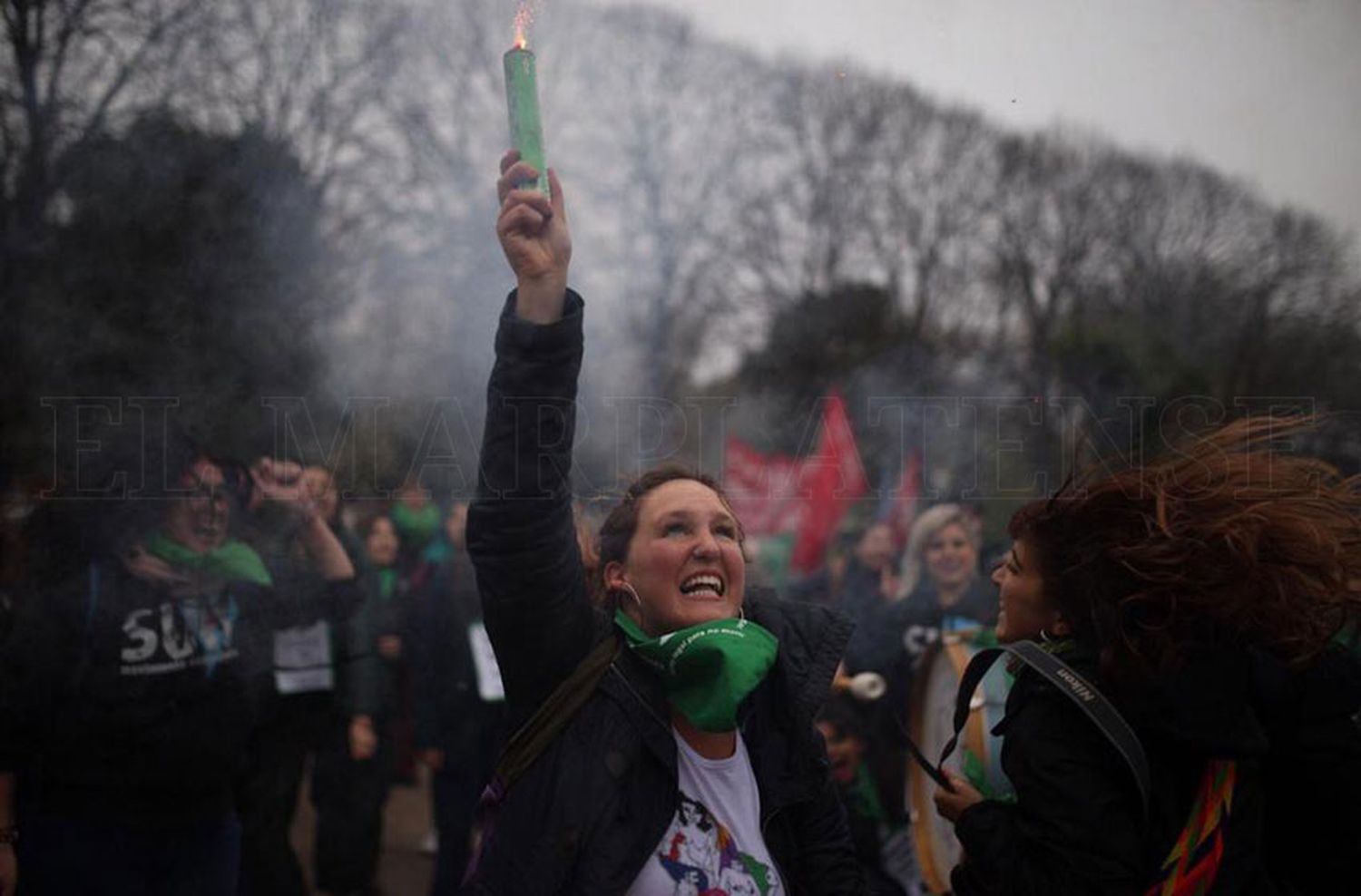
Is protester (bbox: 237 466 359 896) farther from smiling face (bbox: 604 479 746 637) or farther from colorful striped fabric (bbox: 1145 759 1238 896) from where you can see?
colorful striped fabric (bbox: 1145 759 1238 896)

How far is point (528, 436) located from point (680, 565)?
0.38 metres

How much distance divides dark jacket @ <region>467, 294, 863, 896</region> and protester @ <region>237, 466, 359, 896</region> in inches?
67.7

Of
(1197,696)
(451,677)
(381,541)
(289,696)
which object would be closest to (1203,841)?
(1197,696)

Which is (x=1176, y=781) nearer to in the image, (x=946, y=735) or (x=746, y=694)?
(x=746, y=694)

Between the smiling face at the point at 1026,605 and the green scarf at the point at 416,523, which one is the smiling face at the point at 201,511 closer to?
the smiling face at the point at 1026,605

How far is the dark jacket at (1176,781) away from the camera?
146 cm

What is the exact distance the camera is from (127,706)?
2.40 m

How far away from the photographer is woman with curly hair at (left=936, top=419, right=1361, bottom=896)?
1.48m

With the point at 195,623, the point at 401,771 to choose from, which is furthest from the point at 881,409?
the point at 195,623

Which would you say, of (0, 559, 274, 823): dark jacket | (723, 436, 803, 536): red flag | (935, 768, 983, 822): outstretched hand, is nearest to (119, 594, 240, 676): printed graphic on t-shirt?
(0, 559, 274, 823): dark jacket

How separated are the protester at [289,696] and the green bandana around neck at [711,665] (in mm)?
1778

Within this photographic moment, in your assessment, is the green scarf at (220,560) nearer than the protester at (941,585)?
Yes

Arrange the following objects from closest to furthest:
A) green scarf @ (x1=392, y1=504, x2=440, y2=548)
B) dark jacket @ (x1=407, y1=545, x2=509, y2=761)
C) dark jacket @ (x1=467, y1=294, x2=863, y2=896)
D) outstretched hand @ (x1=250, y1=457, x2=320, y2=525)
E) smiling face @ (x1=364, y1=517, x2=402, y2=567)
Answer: dark jacket @ (x1=467, y1=294, x2=863, y2=896)
outstretched hand @ (x1=250, y1=457, x2=320, y2=525)
dark jacket @ (x1=407, y1=545, x2=509, y2=761)
smiling face @ (x1=364, y1=517, x2=402, y2=567)
green scarf @ (x1=392, y1=504, x2=440, y2=548)

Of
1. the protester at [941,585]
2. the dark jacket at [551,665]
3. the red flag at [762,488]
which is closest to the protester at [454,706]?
the protester at [941,585]
